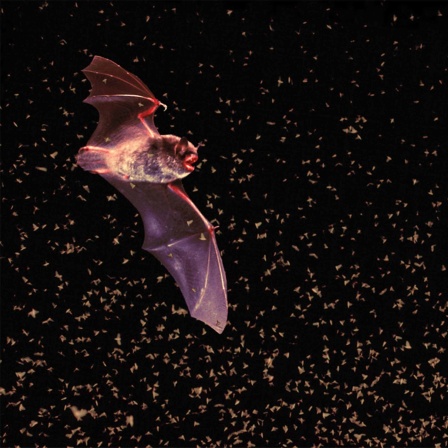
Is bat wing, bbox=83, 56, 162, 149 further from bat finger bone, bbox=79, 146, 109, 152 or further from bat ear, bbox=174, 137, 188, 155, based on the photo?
bat ear, bbox=174, 137, 188, 155

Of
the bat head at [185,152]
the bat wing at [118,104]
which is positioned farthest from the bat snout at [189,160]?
the bat wing at [118,104]

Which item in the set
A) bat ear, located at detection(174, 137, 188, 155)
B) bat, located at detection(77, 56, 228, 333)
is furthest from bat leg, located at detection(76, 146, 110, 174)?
bat ear, located at detection(174, 137, 188, 155)

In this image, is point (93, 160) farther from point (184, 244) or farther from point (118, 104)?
point (184, 244)

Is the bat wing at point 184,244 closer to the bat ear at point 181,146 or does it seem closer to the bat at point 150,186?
the bat at point 150,186

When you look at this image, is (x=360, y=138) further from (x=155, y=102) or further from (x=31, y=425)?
Result: (x=31, y=425)

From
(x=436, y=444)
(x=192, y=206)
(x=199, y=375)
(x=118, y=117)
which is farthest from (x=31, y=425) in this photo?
(x=436, y=444)

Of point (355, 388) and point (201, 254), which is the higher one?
point (201, 254)

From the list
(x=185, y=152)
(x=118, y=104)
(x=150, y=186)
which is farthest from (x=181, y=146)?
(x=118, y=104)
